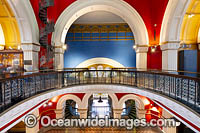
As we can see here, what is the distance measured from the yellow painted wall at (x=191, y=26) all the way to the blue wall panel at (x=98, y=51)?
157 inches

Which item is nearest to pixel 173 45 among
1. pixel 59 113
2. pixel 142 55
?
pixel 142 55

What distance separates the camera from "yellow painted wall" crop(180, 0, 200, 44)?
254 inches

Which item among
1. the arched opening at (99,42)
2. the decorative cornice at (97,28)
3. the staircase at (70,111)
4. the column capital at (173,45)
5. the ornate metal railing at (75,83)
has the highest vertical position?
the decorative cornice at (97,28)

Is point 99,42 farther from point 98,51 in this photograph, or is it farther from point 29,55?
point 29,55

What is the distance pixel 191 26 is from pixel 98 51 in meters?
7.16

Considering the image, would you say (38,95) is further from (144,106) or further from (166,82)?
(144,106)

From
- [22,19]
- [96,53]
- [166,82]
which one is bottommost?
[166,82]

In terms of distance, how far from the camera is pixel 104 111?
11.1m

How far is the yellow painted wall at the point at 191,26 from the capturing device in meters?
6.46

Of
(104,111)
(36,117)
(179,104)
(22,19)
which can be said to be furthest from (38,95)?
(104,111)

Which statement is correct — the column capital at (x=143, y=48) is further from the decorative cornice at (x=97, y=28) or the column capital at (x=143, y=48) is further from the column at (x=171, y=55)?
the decorative cornice at (x=97, y=28)

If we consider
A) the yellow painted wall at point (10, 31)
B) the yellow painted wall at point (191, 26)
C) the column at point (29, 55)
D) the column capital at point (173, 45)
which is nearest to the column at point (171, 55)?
the column capital at point (173, 45)

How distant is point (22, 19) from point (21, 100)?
3.97 metres

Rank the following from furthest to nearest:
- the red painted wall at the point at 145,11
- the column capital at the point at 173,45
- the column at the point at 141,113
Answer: the column at the point at 141,113, the red painted wall at the point at 145,11, the column capital at the point at 173,45
